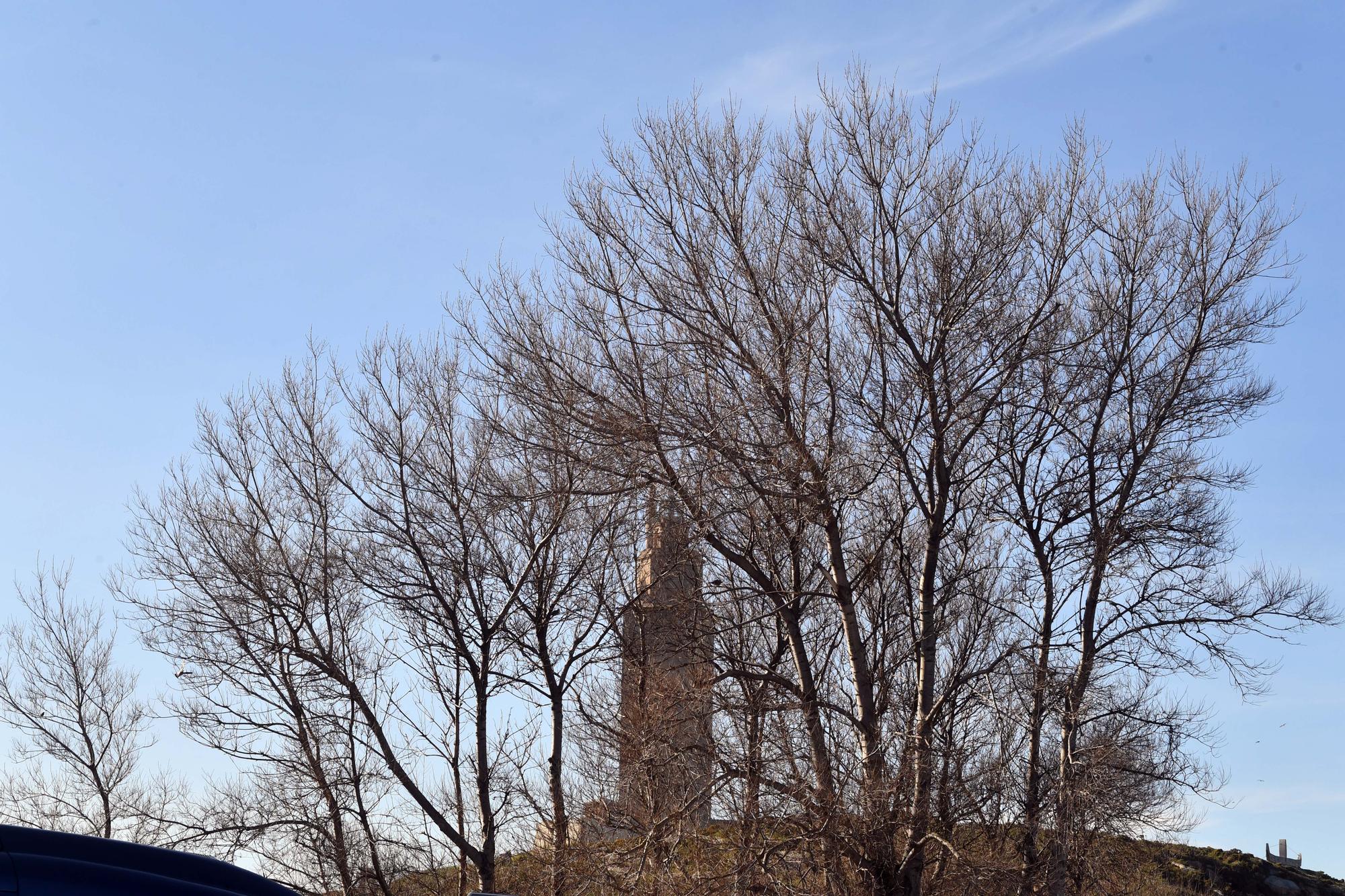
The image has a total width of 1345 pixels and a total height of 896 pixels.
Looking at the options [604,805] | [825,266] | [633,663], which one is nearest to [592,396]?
[825,266]

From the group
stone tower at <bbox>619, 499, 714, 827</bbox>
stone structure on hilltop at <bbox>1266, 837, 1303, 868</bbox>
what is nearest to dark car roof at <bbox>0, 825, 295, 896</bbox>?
stone tower at <bbox>619, 499, 714, 827</bbox>

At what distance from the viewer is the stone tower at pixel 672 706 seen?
→ 16625 mm

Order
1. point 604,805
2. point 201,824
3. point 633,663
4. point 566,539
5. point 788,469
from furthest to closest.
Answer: point 566,539, point 201,824, point 633,663, point 604,805, point 788,469

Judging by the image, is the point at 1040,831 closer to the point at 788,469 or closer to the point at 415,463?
the point at 788,469

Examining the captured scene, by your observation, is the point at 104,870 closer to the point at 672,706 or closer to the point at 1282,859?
the point at 672,706

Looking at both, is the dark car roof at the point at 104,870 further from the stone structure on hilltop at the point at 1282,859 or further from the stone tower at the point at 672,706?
the stone structure on hilltop at the point at 1282,859

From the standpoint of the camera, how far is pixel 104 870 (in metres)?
2.99

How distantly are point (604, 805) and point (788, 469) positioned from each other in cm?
740

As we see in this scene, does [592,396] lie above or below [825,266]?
below

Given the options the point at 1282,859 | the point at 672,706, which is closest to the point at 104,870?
the point at 672,706

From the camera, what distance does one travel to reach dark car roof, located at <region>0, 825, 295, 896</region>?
9.45 feet

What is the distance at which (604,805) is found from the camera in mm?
20203

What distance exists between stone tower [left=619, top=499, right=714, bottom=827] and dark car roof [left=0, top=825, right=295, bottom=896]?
41.7ft

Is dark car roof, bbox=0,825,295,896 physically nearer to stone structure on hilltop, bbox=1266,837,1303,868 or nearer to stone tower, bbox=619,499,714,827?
stone tower, bbox=619,499,714,827
